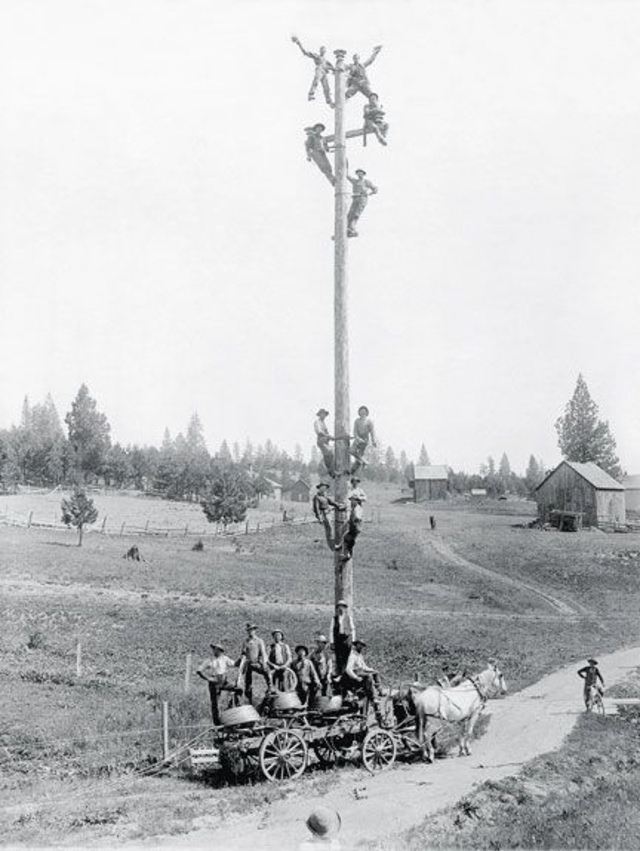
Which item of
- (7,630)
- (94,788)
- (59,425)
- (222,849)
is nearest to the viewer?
(222,849)

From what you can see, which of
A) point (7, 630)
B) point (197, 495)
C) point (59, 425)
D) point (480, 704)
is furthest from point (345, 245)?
point (59, 425)

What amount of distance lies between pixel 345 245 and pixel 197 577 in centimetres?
3032

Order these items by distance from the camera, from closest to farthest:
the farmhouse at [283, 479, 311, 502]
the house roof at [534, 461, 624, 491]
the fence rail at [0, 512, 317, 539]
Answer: the fence rail at [0, 512, 317, 539], the house roof at [534, 461, 624, 491], the farmhouse at [283, 479, 311, 502]

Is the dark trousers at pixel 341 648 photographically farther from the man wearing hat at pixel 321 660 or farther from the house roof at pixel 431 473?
the house roof at pixel 431 473

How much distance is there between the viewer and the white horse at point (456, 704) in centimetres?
1403

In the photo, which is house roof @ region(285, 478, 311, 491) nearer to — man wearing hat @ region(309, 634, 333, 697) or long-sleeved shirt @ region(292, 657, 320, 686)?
man wearing hat @ region(309, 634, 333, 697)

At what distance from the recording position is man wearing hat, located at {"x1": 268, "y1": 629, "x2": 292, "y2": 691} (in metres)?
14.0

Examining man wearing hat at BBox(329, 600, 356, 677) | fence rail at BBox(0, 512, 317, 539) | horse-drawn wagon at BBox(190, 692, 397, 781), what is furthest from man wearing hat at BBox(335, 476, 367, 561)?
fence rail at BBox(0, 512, 317, 539)

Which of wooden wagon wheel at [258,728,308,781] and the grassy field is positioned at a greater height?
wooden wagon wheel at [258,728,308,781]

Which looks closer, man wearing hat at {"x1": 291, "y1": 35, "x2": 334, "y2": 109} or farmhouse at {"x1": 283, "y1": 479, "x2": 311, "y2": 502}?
man wearing hat at {"x1": 291, "y1": 35, "x2": 334, "y2": 109}

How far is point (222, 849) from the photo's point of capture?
30.8ft

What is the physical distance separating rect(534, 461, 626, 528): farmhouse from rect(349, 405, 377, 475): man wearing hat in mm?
59956

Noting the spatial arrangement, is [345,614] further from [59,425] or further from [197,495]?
[59,425]

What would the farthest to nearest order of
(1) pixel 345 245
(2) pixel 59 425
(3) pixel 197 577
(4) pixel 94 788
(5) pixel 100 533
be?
(2) pixel 59 425, (5) pixel 100 533, (3) pixel 197 577, (1) pixel 345 245, (4) pixel 94 788
